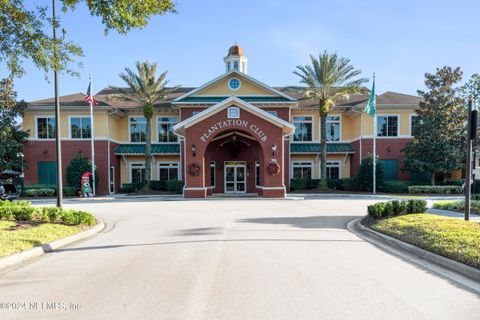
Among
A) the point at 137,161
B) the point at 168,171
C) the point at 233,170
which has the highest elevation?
the point at 137,161

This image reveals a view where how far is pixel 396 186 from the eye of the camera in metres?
28.8

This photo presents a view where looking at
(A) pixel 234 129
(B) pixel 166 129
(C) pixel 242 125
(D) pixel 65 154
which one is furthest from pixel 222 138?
(D) pixel 65 154

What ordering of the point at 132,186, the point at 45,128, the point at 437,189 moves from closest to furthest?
the point at 437,189 < the point at 45,128 < the point at 132,186

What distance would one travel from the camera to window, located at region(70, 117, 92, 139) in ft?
100

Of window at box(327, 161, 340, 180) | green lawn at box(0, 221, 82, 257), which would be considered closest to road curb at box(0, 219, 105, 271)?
green lawn at box(0, 221, 82, 257)

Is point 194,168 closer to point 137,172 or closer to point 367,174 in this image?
point 137,172

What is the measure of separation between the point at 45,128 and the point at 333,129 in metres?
24.6

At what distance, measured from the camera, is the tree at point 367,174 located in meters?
29.1

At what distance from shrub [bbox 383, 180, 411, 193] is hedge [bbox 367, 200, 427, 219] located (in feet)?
56.1

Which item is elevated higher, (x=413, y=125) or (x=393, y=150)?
(x=413, y=125)

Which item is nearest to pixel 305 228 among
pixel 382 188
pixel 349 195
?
pixel 349 195

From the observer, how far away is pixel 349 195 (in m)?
26.9

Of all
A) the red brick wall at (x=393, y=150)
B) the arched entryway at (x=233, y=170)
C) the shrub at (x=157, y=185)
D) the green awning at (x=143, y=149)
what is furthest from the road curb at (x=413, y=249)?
the green awning at (x=143, y=149)

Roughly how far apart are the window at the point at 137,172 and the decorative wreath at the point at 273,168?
13713 millimetres
